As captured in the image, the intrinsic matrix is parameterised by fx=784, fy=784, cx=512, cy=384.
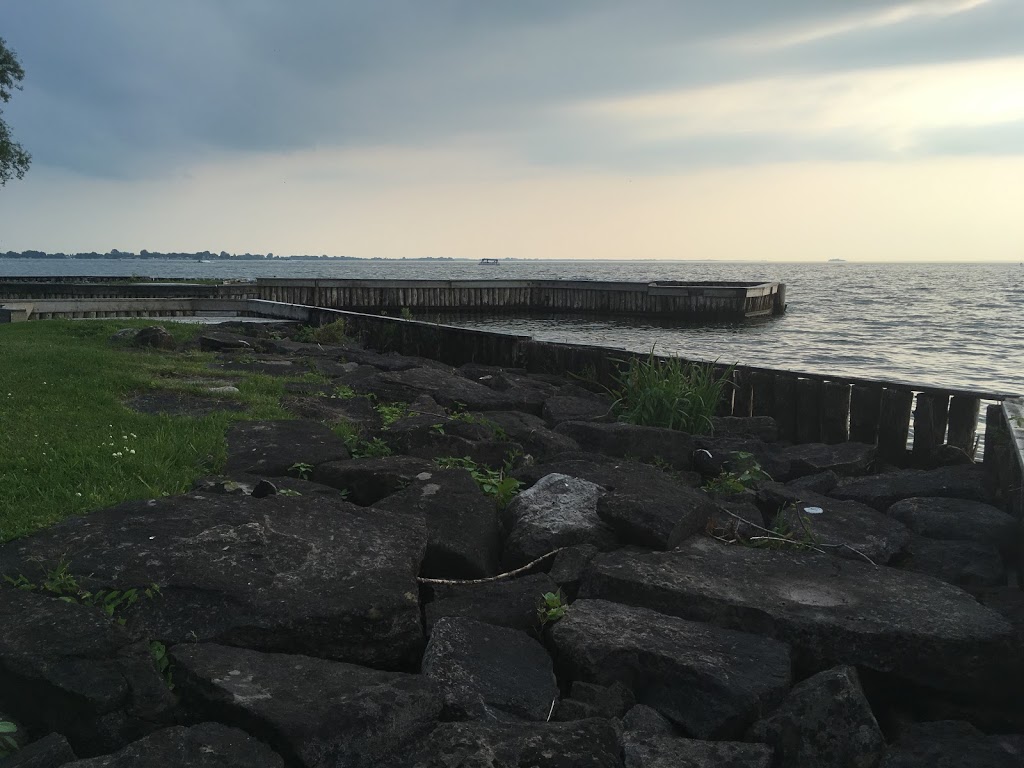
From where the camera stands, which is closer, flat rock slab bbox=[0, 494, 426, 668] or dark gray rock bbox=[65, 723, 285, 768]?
dark gray rock bbox=[65, 723, 285, 768]

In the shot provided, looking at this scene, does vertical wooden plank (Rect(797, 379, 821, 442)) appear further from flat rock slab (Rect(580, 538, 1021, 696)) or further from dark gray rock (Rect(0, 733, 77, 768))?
dark gray rock (Rect(0, 733, 77, 768))

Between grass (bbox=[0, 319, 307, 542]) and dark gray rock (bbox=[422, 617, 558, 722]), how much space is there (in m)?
2.38

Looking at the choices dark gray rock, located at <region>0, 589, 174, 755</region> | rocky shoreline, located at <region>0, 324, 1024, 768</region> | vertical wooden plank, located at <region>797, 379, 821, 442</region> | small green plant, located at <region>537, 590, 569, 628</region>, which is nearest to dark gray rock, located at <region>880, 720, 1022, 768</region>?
rocky shoreline, located at <region>0, 324, 1024, 768</region>

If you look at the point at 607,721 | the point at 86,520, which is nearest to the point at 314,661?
the point at 607,721

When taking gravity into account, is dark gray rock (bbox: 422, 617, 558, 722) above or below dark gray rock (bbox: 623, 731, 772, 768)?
above

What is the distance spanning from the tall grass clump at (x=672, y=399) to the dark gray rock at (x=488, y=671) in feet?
16.9

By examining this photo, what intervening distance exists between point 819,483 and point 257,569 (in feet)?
15.4

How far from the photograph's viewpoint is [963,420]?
7.72 meters

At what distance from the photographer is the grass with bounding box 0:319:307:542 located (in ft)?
15.8

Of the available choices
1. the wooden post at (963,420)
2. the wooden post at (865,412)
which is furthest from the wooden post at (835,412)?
the wooden post at (963,420)

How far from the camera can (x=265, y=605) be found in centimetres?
348

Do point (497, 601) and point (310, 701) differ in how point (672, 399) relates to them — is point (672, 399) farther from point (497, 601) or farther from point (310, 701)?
point (310, 701)

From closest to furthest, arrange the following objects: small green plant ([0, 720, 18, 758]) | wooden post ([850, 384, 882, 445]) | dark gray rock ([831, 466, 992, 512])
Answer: small green plant ([0, 720, 18, 758])
dark gray rock ([831, 466, 992, 512])
wooden post ([850, 384, 882, 445])

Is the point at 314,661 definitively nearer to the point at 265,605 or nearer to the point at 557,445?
the point at 265,605
